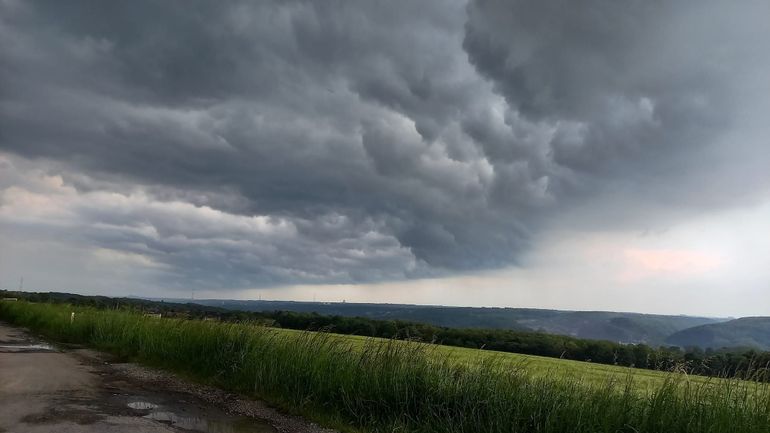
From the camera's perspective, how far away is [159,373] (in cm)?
1576

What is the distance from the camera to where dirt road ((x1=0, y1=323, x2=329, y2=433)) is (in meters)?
9.27

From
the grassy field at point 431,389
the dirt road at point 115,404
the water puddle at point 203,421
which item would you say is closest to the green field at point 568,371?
the grassy field at point 431,389

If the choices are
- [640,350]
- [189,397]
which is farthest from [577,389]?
[640,350]

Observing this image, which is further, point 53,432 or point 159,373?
point 159,373

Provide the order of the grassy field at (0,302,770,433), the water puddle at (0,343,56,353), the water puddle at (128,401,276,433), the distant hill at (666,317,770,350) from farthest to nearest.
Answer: the distant hill at (666,317,770,350) < the water puddle at (0,343,56,353) < the water puddle at (128,401,276,433) < the grassy field at (0,302,770,433)

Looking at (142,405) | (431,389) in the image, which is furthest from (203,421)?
(431,389)

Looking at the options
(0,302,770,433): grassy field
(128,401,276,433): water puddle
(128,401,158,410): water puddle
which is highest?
(0,302,770,433): grassy field

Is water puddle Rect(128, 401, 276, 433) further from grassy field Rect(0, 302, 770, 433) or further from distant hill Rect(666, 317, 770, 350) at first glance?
distant hill Rect(666, 317, 770, 350)

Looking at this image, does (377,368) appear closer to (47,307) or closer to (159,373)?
(159,373)

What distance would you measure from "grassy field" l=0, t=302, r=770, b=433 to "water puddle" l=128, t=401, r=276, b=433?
55.2 inches

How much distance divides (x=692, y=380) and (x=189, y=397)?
1118 centimetres

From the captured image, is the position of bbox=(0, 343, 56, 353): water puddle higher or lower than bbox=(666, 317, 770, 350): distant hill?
higher

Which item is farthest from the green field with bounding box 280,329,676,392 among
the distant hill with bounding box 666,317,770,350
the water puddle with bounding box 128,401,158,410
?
the distant hill with bounding box 666,317,770,350

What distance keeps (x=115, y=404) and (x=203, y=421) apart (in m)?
2.26
